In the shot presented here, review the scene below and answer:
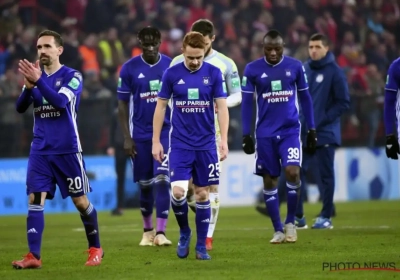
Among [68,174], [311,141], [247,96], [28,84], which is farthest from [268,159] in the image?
[28,84]

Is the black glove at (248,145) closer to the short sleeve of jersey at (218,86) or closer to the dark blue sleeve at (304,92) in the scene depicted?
the dark blue sleeve at (304,92)

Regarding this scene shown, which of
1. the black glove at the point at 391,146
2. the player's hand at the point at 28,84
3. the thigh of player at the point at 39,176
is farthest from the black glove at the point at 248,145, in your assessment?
the player's hand at the point at 28,84

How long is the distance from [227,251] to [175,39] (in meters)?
13.2

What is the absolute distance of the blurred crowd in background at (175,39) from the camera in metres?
19.2

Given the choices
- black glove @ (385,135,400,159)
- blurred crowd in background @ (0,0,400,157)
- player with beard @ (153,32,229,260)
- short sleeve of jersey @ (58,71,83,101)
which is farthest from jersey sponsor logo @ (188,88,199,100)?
blurred crowd in background @ (0,0,400,157)

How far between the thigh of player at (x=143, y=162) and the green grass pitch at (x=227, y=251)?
81 centimetres

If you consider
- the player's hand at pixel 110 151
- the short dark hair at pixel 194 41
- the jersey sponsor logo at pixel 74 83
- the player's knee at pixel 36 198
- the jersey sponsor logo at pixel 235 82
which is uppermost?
the short dark hair at pixel 194 41

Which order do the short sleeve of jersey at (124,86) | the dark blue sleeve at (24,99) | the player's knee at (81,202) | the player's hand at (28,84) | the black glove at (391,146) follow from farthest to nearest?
1. the short sleeve of jersey at (124,86)
2. the black glove at (391,146)
3. the player's knee at (81,202)
4. the dark blue sleeve at (24,99)
5. the player's hand at (28,84)

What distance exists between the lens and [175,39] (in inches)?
918

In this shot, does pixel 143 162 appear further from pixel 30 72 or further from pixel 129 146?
pixel 30 72

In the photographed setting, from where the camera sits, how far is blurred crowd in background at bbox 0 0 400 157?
1919 centimetres

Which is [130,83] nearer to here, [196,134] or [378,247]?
[196,134]

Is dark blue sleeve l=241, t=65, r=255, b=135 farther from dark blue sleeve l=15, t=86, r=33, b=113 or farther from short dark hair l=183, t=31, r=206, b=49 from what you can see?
dark blue sleeve l=15, t=86, r=33, b=113

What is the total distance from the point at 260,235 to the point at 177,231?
1725 mm
